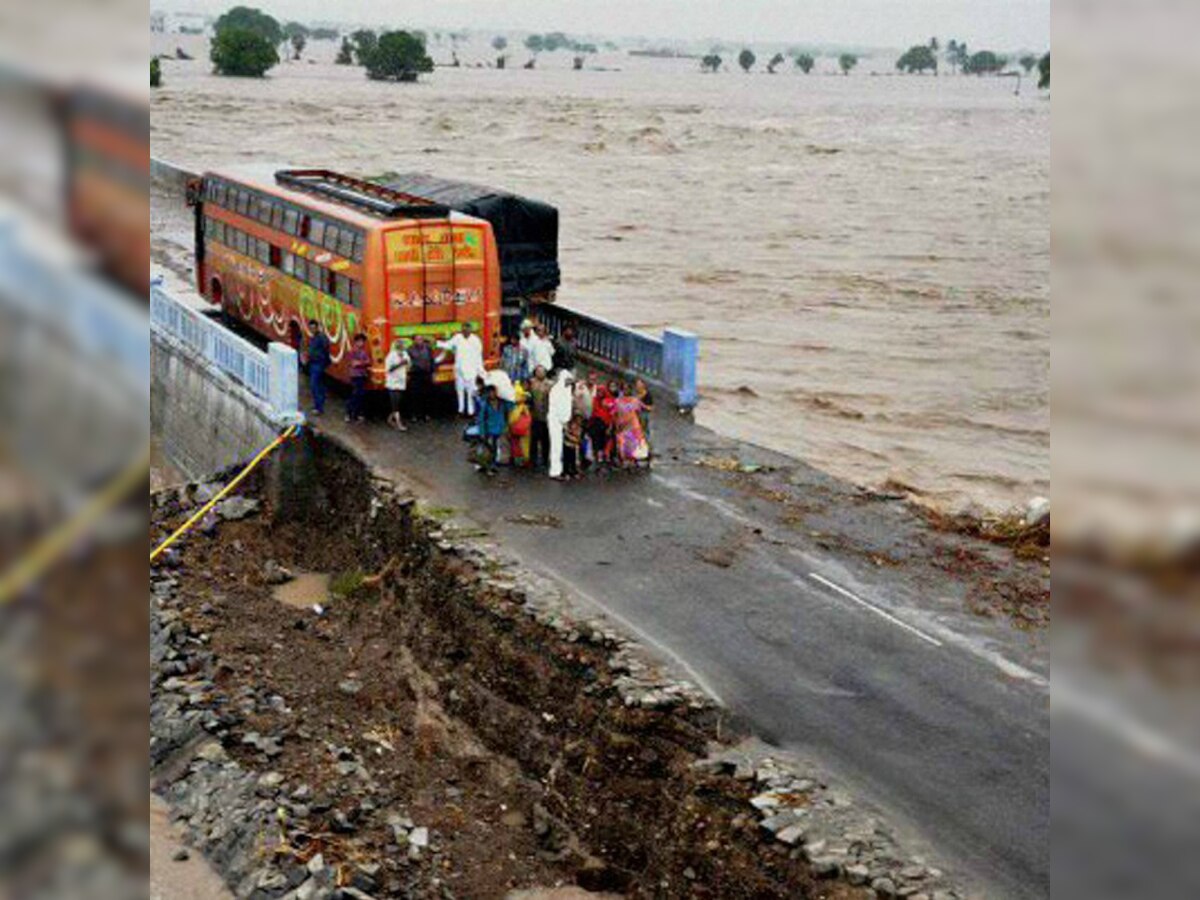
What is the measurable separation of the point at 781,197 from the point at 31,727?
52.2m

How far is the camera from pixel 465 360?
17.2 meters

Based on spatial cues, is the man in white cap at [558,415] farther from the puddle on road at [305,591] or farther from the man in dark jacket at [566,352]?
the man in dark jacket at [566,352]

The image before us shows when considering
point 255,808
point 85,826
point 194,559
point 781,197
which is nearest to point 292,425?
point 194,559

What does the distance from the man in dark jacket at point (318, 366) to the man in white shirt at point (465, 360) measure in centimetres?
137

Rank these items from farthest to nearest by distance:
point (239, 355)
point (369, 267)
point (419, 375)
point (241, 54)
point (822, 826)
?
point (241, 54) → point (239, 355) → point (419, 375) → point (369, 267) → point (822, 826)

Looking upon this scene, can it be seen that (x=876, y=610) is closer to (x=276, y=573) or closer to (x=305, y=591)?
(x=305, y=591)

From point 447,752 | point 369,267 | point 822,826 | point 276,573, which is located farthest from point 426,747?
point 369,267

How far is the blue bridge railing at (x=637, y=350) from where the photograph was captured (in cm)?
1841

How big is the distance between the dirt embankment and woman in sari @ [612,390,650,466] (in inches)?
106

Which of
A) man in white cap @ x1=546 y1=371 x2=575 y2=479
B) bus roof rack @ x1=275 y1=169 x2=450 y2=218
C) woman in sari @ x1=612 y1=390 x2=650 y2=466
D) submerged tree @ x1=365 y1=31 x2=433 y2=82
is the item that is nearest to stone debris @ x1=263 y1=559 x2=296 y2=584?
man in white cap @ x1=546 y1=371 x2=575 y2=479

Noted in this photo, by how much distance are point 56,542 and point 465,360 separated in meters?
15.6

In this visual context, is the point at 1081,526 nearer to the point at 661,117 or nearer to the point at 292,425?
the point at 292,425

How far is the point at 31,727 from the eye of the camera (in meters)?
1.68

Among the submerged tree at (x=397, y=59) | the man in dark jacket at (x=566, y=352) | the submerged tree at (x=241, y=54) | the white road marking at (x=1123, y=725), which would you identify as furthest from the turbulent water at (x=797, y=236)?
the submerged tree at (x=397, y=59)
